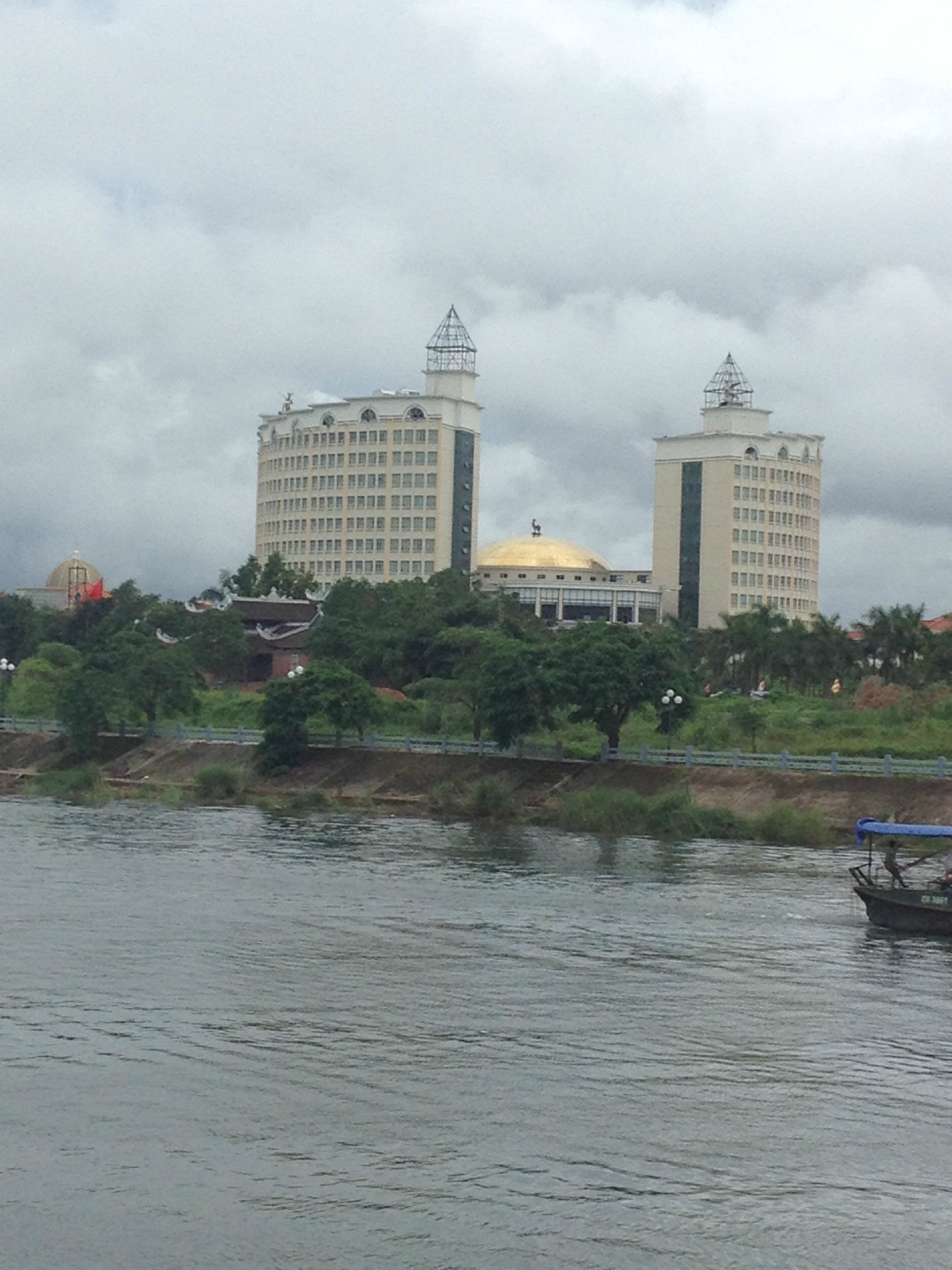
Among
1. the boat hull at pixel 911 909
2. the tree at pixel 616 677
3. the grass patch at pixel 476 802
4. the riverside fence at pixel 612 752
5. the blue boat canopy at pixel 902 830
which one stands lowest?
the boat hull at pixel 911 909

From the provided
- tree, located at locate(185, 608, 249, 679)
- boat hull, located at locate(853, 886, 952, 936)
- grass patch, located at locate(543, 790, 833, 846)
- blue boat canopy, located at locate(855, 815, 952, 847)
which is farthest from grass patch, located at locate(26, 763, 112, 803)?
boat hull, located at locate(853, 886, 952, 936)

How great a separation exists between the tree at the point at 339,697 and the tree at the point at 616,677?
40.6ft

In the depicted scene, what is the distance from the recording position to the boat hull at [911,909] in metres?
51.7

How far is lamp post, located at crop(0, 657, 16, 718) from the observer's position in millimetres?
122300

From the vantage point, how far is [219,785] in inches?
3780

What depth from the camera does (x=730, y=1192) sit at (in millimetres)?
26984

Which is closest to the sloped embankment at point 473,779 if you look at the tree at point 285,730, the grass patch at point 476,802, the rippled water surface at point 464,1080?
the tree at point 285,730

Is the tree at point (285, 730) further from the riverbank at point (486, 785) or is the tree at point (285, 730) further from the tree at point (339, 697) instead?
the riverbank at point (486, 785)

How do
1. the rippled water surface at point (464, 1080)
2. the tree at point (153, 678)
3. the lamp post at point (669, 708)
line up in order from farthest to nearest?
the tree at point (153, 678), the lamp post at point (669, 708), the rippled water surface at point (464, 1080)

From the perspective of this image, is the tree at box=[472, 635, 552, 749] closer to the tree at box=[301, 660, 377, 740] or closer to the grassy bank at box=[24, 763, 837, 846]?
the grassy bank at box=[24, 763, 837, 846]

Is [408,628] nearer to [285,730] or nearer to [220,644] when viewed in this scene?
Answer: [220,644]

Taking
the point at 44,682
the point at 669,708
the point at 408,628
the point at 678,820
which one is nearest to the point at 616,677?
the point at 669,708

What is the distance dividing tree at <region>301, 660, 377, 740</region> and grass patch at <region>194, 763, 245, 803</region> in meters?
5.95

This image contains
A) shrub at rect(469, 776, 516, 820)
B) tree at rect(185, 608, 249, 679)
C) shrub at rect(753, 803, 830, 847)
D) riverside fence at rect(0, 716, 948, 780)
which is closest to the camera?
shrub at rect(753, 803, 830, 847)
